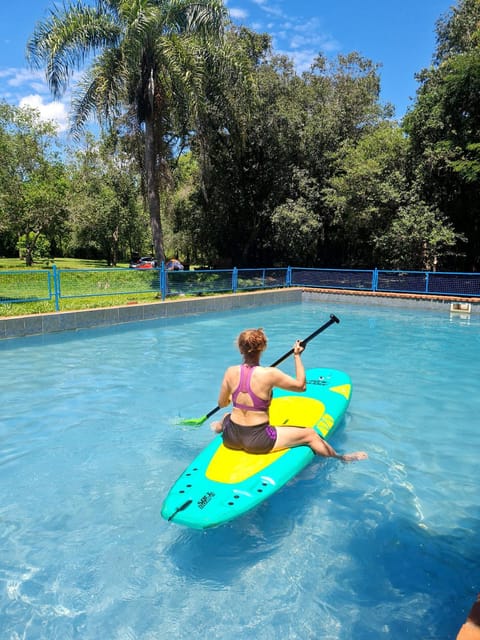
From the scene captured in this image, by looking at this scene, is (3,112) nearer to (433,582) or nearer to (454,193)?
(454,193)

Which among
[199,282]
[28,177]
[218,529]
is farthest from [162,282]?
[28,177]

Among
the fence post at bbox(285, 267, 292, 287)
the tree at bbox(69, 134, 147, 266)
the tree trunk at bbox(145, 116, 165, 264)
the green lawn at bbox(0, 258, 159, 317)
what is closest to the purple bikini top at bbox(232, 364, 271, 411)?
the green lawn at bbox(0, 258, 159, 317)

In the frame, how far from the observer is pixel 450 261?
21.2 metres

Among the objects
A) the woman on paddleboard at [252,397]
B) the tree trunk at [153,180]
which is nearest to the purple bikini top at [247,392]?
the woman on paddleboard at [252,397]

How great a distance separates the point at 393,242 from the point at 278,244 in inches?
245

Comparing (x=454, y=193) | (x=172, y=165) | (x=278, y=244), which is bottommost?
(x=278, y=244)

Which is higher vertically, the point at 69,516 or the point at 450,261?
the point at 450,261

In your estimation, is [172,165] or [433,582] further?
[172,165]

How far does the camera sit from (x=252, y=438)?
361 cm

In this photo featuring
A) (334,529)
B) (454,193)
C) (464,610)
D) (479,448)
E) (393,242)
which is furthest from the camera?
(454,193)

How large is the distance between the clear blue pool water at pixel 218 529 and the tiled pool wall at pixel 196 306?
10.9ft

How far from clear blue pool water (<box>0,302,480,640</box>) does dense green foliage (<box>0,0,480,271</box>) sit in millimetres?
11756

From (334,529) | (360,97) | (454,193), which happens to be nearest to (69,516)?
(334,529)

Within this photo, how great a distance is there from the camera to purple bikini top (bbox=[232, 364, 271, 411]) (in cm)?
354
